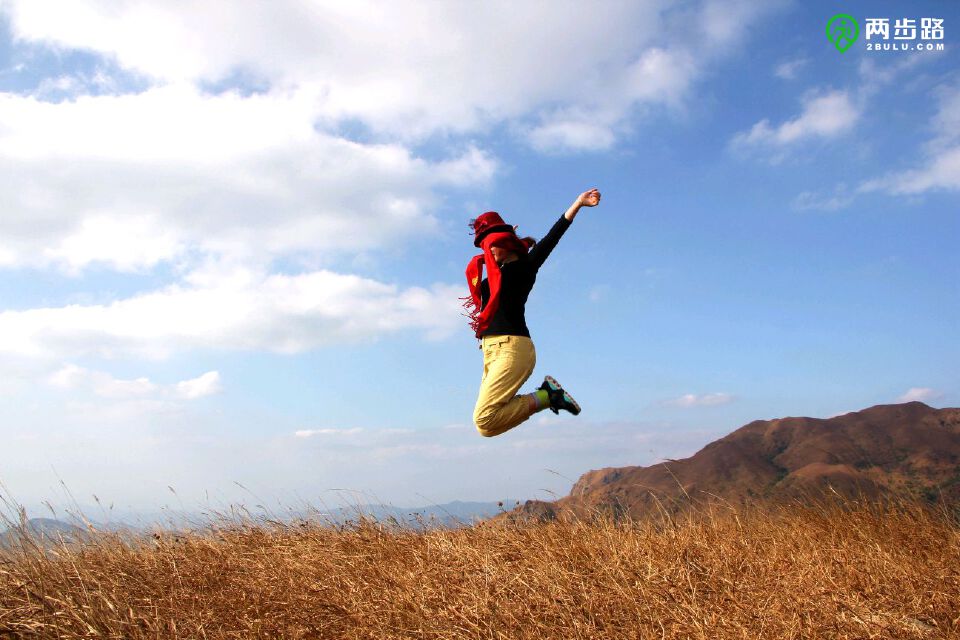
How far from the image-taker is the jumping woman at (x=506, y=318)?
611 cm

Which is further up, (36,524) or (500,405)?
(500,405)

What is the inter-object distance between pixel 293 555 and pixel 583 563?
9.51 feet

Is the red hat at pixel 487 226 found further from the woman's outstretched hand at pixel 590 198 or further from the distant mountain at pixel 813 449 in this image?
the distant mountain at pixel 813 449

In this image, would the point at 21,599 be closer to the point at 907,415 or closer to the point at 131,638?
the point at 131,638

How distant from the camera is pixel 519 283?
6.42m

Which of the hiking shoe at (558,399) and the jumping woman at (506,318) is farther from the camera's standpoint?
the hiking shoe at (558,399)

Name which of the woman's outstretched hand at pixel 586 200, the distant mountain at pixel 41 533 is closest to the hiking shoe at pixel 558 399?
the woman's outstretched hand at pixel 586 200

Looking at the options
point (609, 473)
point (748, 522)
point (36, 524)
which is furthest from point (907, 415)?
point (36, 524)

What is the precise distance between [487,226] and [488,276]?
1.83 ft

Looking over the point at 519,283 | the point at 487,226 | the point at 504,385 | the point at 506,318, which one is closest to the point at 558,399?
the point at 504,385

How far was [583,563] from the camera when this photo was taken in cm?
532

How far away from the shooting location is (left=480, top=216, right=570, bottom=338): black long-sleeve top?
629cm

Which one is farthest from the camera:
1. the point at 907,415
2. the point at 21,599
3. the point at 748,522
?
the point at 907,415

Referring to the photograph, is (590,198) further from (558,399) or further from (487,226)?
(558,399)
